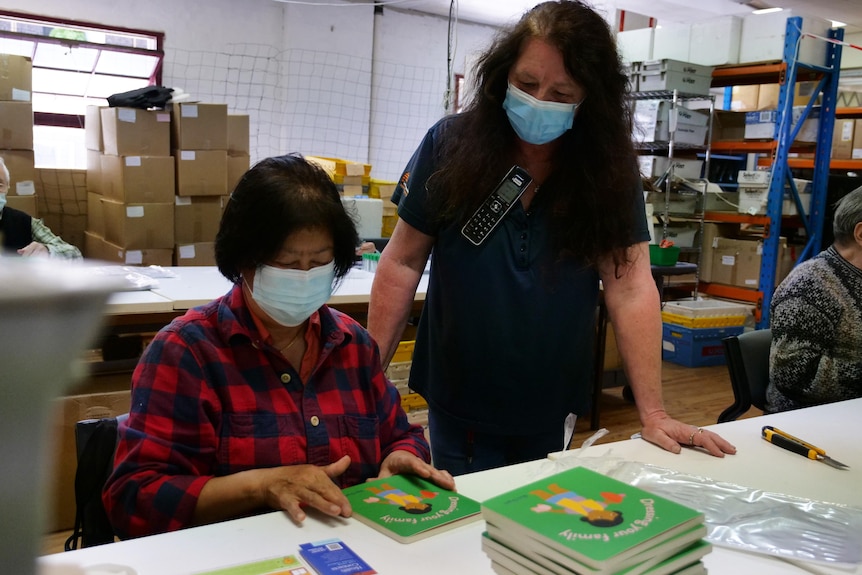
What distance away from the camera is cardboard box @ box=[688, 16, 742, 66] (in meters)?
5.90

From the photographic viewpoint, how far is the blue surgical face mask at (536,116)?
1.51 meters

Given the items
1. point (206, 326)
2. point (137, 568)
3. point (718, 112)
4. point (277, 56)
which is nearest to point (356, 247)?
point (206, 326)

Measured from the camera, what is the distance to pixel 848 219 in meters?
2.13

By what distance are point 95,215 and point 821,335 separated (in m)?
4.69

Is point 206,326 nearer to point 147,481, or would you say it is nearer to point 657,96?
point 147,481

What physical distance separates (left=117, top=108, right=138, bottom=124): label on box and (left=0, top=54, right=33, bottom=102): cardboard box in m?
0.56

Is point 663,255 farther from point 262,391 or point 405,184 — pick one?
point 262,391

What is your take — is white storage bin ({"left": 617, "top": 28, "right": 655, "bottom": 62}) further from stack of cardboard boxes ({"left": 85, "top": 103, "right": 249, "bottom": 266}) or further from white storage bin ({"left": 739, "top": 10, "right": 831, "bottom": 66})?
stack of cardboard boxes ({"left": 85, "top": 103, "right": 249, "bottom": 266})

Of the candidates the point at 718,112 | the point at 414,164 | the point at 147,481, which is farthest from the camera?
the point at 718,112

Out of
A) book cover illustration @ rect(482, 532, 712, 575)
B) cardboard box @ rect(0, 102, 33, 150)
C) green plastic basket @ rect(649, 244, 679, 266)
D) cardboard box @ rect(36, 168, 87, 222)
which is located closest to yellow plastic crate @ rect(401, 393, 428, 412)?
green plastic basket @ rect(649, 244, 679, 266)

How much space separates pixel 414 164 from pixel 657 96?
491cm

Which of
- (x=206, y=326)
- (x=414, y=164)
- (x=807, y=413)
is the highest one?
(x=414, y=164)

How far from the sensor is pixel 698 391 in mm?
4781

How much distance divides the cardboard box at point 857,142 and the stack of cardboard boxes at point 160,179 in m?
5.43
